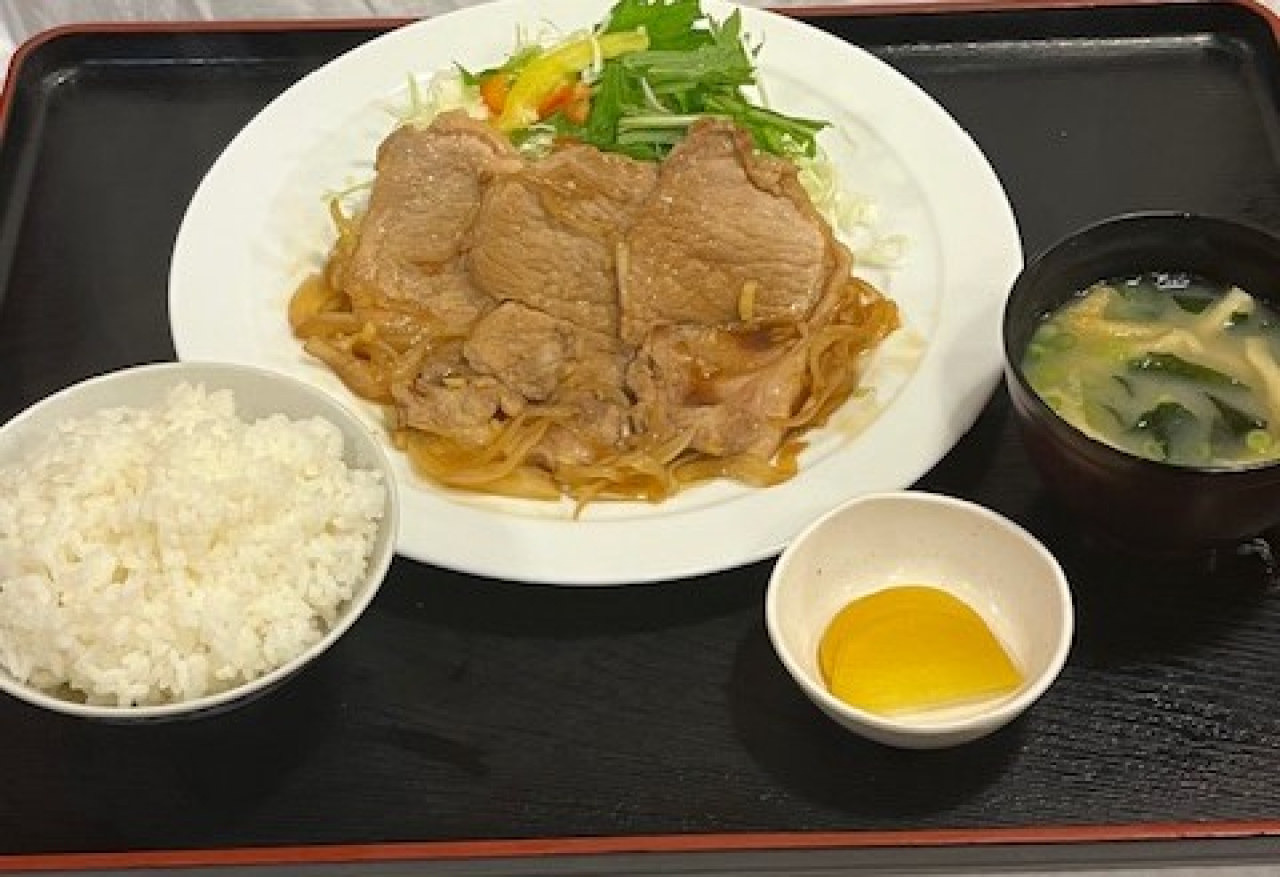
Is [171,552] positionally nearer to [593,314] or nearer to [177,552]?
[177,552]

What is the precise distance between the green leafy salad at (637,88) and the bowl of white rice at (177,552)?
858 mm

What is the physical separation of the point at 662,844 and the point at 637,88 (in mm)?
1403

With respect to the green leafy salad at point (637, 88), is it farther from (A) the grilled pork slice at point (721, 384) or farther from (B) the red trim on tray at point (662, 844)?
(B) the red trim on tray at point (662, 844)

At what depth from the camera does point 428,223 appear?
8.46 feet

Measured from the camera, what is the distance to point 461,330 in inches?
99.4

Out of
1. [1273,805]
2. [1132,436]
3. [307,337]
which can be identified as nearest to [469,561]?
[307,337]

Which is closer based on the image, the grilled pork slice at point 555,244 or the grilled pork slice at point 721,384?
the grilled pork slice at point 721,384

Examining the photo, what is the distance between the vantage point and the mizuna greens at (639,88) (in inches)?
108

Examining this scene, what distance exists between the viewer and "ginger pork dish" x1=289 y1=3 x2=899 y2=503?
2.38 m

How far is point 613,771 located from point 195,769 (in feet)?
1.85

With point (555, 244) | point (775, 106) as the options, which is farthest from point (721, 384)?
point (775, 106)

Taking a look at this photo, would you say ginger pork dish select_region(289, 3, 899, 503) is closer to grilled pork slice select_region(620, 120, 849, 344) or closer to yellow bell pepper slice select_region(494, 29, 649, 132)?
grilled pork slice select_region(620, 120, 849, 344)

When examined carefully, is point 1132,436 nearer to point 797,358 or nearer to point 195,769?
point 797,358

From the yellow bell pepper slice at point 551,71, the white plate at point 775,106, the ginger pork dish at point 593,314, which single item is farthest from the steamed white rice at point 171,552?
the yellow bell pepper slice at point 551,71
